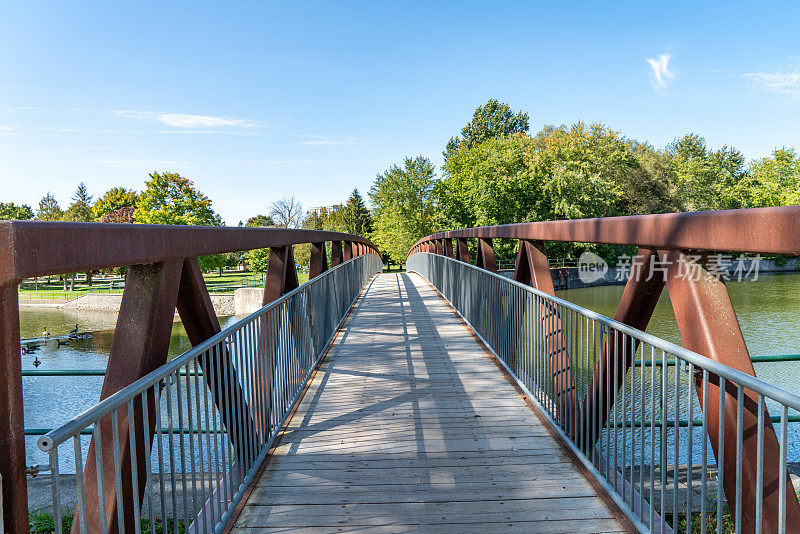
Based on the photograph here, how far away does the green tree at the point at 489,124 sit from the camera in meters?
68.1

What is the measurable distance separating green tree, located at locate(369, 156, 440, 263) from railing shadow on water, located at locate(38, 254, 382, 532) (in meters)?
43.4

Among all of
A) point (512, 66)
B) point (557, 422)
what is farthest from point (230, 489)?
point (512, 66)

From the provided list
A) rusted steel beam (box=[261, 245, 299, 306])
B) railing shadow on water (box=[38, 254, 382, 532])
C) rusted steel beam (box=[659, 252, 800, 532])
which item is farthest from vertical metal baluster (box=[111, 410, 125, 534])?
rusted steel beam (box=[261, 245, 299, 306])

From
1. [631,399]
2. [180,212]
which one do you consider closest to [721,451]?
[631,399]

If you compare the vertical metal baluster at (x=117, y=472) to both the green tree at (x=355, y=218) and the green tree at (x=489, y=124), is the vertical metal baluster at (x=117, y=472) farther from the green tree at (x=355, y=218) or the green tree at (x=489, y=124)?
the green tree at (x=489, y=124)

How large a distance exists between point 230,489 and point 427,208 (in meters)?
48.5

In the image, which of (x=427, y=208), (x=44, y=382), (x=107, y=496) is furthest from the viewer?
(x=427, y=208)

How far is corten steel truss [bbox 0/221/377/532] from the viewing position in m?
1.16

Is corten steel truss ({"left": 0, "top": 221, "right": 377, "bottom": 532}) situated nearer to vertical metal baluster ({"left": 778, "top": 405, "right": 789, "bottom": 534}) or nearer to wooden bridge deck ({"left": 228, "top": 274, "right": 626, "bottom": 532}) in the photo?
wooden bridge deck ({"left": 228, "top": 274, "right": 626, "bottom": 532})

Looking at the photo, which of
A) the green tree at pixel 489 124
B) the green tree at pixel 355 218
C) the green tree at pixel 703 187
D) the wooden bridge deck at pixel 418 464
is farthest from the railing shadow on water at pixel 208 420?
the green tree at pixel 489 124

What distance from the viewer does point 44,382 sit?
20250 millimetres

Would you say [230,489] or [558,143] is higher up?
[558,143]

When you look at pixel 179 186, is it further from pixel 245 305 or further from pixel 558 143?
pixel 558 143

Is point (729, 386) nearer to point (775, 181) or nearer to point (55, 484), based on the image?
point (55, 484)
